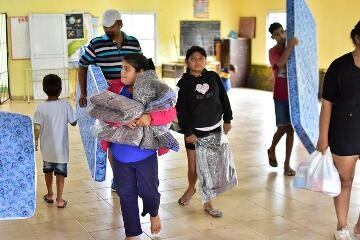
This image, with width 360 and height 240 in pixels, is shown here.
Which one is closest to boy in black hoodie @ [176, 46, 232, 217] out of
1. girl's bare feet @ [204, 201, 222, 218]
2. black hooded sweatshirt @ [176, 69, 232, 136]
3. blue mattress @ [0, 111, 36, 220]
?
black hooded sweatshirt @ [176, 69, 232, 136]

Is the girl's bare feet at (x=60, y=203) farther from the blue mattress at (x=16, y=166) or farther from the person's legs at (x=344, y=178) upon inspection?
the person's legs at (x=344, y=178)

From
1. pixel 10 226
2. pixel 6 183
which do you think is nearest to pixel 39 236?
pixel 10 226

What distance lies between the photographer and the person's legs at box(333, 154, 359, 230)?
2.98m

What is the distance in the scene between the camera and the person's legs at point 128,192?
2.93 metres

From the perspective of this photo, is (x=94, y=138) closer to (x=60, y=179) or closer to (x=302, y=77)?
(x=60, y=179)

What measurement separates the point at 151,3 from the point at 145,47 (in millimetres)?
1040

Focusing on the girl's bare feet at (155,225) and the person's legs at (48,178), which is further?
the person's legs at (48,178)

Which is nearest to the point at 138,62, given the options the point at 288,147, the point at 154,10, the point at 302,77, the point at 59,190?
the point at 59,190

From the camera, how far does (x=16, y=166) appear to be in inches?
114


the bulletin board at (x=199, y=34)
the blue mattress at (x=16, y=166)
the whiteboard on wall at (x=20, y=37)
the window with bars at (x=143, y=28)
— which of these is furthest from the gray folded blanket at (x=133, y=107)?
the bulletin board at (x=199, y=34)

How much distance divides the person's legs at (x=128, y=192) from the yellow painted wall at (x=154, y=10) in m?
8.36

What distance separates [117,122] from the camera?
9.18 feet

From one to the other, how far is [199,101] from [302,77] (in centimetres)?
125

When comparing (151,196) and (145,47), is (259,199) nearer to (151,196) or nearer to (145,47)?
(151,196)
